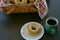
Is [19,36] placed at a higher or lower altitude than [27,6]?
lower

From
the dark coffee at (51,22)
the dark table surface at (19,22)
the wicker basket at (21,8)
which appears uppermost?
the wicker basket at (21,8)

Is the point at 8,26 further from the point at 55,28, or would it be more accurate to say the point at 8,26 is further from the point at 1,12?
the point at 55,28

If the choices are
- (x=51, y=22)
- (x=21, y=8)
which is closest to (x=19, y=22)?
(x=21, y=8)

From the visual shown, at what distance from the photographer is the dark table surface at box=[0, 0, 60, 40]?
93 cm

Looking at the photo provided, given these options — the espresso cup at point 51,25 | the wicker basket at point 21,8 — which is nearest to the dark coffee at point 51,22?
the espresso cup at point 51,25

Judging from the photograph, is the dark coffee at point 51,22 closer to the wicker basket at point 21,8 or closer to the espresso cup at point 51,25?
the espresso cup at point 51,25

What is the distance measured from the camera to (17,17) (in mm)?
1016

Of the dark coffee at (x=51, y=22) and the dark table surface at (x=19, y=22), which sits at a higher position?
the dark coffee at (x=51, y=22)

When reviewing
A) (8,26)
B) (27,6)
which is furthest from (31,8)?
(8,26)

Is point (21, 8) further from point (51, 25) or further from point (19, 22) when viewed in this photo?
point (51, 25)

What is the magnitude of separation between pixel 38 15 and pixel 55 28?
0.15 meters

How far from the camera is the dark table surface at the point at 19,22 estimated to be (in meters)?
0.93

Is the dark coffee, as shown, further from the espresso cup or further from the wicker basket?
the wicker basket

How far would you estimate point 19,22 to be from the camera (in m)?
0.99
